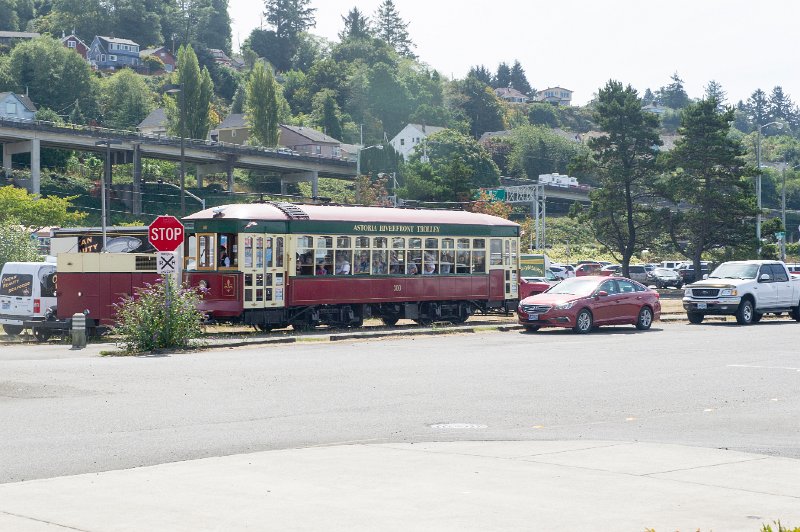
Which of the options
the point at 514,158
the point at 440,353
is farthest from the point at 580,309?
the point at 514,158

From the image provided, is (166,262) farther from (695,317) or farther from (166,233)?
(695,317)

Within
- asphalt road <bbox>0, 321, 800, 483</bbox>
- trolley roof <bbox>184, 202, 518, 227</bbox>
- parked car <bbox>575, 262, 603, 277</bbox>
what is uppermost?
trolley roof <bbox>184, 202, 518, 227</bbox>

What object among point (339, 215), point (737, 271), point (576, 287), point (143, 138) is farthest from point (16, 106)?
point (576, 287)

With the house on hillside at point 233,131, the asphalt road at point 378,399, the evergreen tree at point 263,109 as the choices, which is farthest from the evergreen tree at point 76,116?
the asphalt road at point 378,399

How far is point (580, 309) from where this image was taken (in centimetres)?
3084

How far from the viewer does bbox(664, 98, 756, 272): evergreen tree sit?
61562 millimetres

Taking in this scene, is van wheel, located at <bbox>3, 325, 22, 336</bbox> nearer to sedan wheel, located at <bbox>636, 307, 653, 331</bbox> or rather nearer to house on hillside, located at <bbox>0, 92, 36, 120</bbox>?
sedan wheel, located at <bbox>636, 307, 653, 331</bbox>

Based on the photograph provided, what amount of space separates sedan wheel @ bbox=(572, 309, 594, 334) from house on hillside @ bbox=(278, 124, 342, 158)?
121811 millimetres

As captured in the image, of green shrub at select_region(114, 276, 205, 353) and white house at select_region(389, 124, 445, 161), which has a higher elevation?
white house at select_region(389, 124, 445, 161)

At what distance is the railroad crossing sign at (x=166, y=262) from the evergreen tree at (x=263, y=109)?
363 ft

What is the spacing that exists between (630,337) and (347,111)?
161m

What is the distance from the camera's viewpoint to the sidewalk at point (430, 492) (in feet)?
27.6

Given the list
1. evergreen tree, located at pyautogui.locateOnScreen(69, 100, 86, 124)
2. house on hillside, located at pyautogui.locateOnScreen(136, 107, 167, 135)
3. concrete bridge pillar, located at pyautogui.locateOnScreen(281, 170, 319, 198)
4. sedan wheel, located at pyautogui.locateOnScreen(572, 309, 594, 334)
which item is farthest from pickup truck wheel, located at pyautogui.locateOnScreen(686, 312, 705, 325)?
house on hillside, located at pyautogui.locateOnScreen(136, 107, 167, 135)

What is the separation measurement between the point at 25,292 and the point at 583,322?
15.0 m
